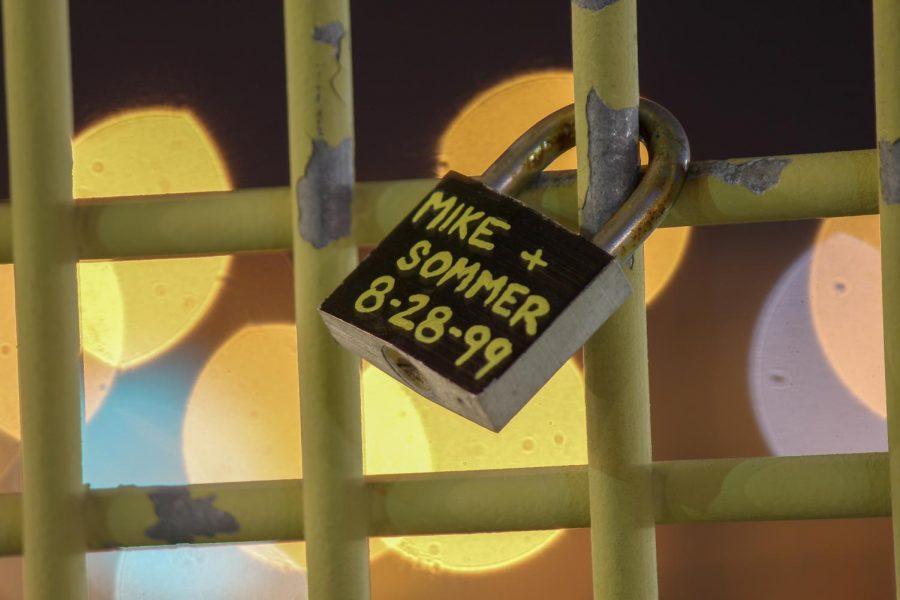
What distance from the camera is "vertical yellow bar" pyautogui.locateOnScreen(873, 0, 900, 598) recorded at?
0.41m

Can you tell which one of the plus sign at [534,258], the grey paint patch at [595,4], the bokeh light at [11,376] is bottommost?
the bokeh light at [11,376]

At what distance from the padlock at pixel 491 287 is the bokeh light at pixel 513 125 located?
1.47 ft

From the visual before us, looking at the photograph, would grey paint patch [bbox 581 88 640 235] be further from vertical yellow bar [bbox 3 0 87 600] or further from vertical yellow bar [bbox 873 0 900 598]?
vertical yellow bar [bbox 3 0 87 600]

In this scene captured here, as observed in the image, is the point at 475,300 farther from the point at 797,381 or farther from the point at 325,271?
the point at 797,381

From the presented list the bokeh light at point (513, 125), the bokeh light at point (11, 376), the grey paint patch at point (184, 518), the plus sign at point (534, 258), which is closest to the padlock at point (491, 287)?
the plus sign at point (534, 258)

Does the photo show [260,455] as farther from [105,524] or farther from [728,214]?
[728,214]

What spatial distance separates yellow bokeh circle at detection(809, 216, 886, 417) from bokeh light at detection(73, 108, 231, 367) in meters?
0.58

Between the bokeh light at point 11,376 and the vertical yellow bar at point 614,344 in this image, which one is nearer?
the vertical yellow bar at point 614,344

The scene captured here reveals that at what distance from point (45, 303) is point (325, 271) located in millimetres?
146

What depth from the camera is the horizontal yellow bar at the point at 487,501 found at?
0.42 m

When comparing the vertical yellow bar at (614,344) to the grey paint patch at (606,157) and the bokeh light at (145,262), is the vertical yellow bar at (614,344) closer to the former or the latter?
the grey paint patch at (606,157)

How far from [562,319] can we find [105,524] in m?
0.26

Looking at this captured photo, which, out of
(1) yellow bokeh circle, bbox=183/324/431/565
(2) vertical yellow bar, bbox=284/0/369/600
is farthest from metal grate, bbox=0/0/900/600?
(1) yellow bokeh circle, bbox=183/324/431/565

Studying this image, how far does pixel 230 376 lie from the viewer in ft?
2.98
